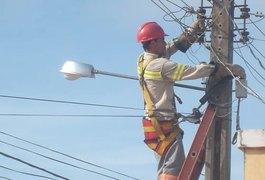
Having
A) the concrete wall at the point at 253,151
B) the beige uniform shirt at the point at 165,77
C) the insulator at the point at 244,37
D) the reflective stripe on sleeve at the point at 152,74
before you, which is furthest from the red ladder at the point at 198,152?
the insulator at the point at 244,37

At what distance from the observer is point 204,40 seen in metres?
10.9

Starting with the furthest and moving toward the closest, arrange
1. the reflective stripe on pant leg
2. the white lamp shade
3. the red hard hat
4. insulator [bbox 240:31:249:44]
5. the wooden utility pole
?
insulator [bbox 240:31:249:44] → the white lamp shade → the wooden utility pole → the red hard hat → the reflective stripe on pant leg

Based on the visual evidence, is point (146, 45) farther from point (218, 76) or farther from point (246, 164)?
point (246, 164)

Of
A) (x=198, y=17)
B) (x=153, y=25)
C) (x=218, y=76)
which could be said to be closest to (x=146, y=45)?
(x=153, y=25)

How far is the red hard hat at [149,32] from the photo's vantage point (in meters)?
9.76

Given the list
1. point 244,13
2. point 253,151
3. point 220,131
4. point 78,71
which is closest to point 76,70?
point 78,71

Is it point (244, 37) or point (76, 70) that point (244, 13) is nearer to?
point (244, 37)

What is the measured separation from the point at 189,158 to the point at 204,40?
1813mm

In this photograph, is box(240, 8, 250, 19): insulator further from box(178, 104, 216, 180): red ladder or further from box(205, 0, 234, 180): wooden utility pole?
box(178, 104, 216, 180): red ladder

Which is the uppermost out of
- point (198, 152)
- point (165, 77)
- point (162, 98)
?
Result: point (165, 77)

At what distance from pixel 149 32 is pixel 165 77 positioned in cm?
61

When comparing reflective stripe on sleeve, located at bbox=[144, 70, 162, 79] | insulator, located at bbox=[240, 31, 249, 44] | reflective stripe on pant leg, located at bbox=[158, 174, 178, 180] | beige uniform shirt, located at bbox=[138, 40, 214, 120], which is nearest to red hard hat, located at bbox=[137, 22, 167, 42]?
beige uniform shirt, located at bbox=[138, 40, 214, 120]

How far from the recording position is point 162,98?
9.55 meters

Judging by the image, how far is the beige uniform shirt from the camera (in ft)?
30.7
